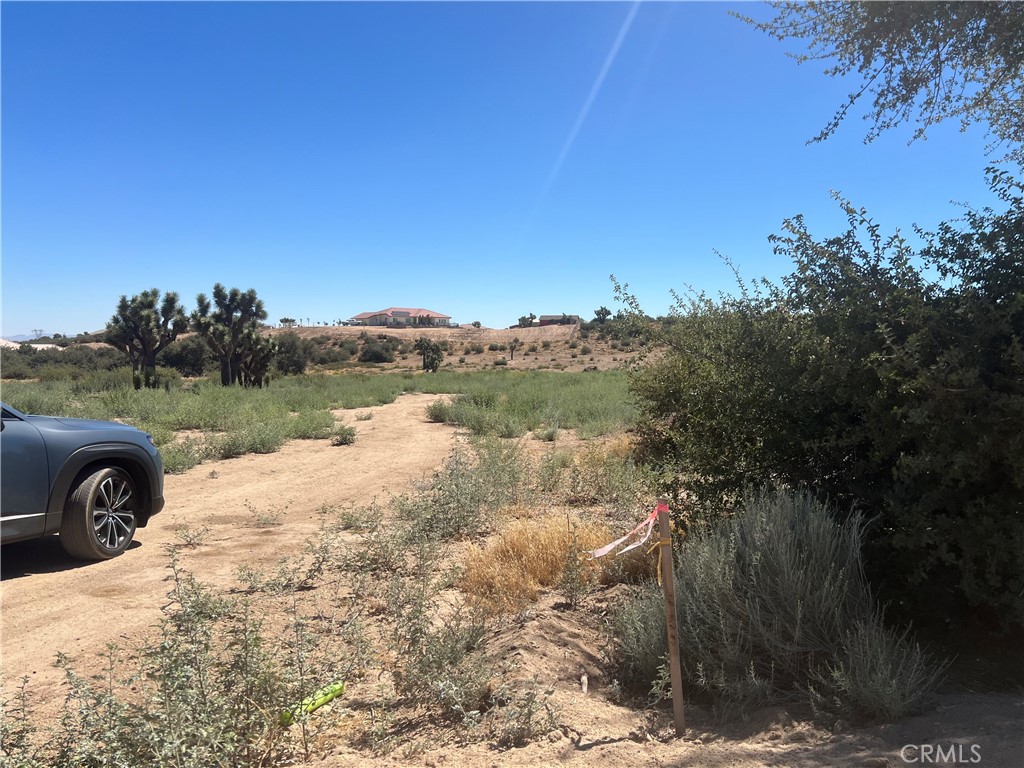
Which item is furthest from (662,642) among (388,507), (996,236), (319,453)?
(319,453)

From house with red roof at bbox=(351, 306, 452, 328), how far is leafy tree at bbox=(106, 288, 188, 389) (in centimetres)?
8512

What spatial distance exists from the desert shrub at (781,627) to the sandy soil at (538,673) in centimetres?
17

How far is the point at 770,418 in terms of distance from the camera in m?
5.14

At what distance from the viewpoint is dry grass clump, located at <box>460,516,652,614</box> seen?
195 inches

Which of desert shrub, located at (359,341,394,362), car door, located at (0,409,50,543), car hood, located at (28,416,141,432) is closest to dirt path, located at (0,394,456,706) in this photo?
car door, located at (0,409,50,543)

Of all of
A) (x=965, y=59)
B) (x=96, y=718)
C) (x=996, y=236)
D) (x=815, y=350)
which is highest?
(x=965, y=59)

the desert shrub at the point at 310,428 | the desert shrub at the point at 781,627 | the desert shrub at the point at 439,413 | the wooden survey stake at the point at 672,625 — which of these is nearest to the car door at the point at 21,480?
the desert shrub at the point at 781,627

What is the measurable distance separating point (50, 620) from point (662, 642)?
4.40 metres

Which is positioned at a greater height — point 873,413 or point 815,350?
point 815,350

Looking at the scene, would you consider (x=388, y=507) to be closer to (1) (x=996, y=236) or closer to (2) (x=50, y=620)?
(2) (x=50, y=620)

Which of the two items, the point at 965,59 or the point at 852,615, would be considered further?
the point at 965,59

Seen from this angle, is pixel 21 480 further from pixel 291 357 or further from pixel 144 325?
pixel 291 357

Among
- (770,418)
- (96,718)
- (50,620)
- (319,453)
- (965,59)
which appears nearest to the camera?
(96,718)

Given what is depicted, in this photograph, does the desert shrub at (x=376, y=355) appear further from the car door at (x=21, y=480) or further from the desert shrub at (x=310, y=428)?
the car door at (x=21, y=480)
